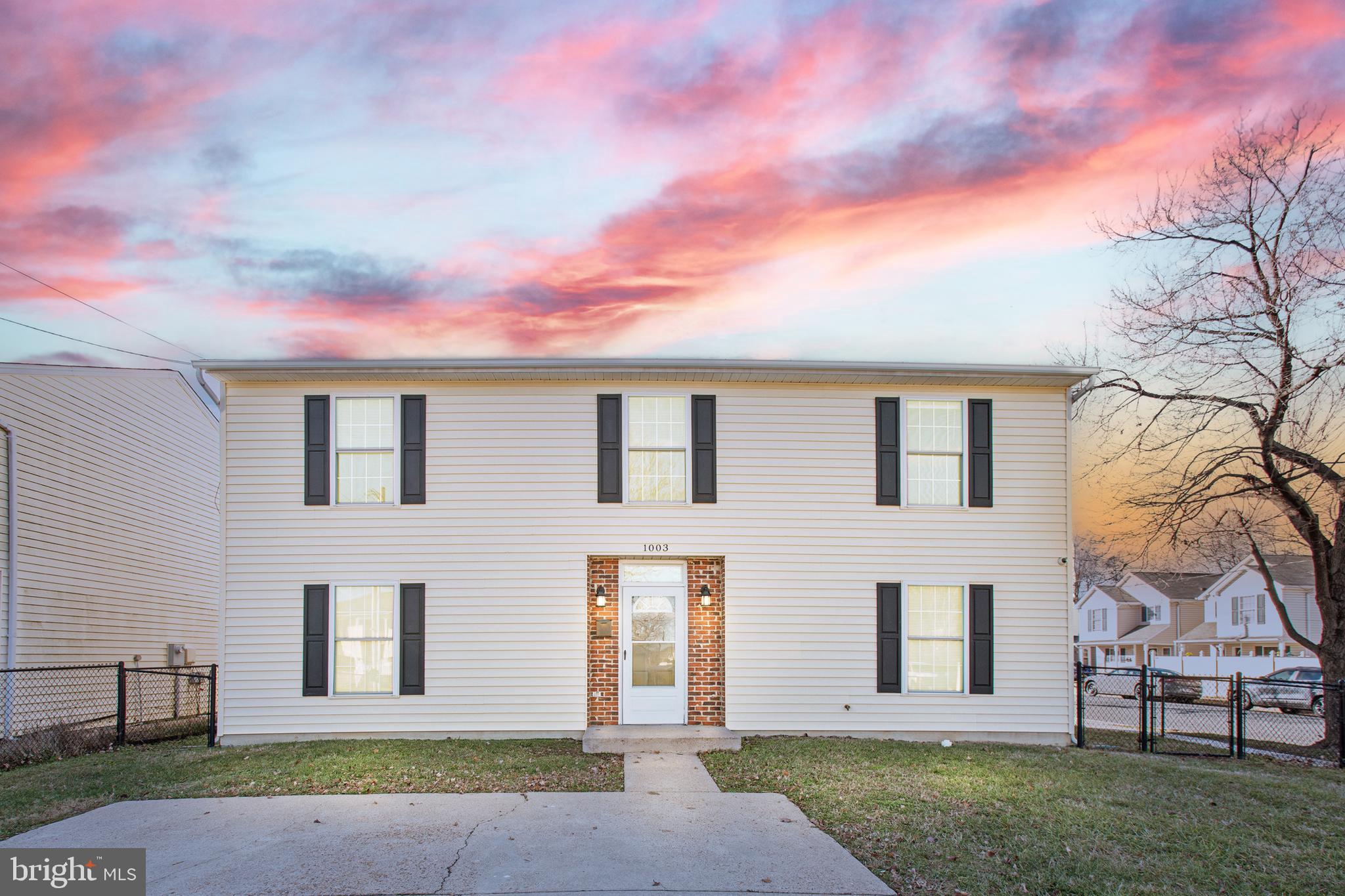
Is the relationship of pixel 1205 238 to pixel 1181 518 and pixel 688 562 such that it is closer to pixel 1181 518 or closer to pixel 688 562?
pixel 1181 518

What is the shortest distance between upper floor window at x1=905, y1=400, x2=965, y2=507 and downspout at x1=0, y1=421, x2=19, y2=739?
12830 millimetres

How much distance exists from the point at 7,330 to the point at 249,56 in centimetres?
791

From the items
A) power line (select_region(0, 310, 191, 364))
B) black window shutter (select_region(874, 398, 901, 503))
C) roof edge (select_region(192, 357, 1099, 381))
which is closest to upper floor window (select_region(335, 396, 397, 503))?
roof edge (select_region(192, 357, 1099, 381))

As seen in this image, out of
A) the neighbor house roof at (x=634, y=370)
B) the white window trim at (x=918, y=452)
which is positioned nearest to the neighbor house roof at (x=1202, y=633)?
the white window trim at (x=918, y=452)

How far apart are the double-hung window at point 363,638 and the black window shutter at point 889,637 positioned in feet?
21.4

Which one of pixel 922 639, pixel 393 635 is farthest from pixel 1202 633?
pixel 393 635

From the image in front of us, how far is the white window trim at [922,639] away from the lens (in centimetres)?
1227

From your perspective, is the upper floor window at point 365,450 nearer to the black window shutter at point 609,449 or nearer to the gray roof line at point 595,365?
the gray roof line at point 595,365

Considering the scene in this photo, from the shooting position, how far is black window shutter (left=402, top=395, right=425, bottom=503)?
12.2 metres

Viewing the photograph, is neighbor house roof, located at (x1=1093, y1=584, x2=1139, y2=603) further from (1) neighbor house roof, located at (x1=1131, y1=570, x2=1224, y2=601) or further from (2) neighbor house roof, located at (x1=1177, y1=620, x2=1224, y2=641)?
(2) neighbor house roof, located at (x1=1177, y1=620, x2=1224, y2=641)

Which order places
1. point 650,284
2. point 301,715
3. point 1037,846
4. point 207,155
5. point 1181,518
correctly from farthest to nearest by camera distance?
1. point 650,284
2. point 1181,518
3. point 207,155
4. point 301,715
5. point 1037,846

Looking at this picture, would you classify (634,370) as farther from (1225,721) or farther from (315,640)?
(1225,721)

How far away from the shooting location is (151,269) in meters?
15.5

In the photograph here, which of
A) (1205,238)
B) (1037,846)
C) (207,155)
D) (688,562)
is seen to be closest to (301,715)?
(688,562)
